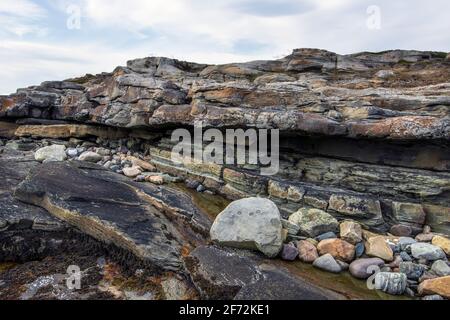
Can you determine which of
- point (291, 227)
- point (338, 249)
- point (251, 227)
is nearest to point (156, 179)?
point (251, 227)

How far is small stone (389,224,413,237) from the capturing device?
28.2 ft

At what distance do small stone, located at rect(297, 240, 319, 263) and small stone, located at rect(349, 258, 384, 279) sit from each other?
806 mm

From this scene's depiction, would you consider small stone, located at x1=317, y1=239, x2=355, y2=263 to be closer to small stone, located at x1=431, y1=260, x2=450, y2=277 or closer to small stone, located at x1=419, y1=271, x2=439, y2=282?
small stone, located at x1=419, y1=271, x2=439, y2=282

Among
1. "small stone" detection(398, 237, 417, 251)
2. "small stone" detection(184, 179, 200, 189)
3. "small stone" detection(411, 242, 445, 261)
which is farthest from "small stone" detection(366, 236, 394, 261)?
"small stone" detection(184, 179, 200, 189)

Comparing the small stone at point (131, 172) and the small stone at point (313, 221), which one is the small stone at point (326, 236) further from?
the small stone at point (131, 172)

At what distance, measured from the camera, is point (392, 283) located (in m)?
6.38

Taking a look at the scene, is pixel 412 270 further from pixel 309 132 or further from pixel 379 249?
pixel 309 132

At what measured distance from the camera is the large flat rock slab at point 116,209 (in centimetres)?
→ 746

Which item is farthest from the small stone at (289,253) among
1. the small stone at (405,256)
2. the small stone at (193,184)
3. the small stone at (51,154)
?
the small stone at (51,154)

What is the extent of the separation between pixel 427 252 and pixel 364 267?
165cm

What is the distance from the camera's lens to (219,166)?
11.4 m
